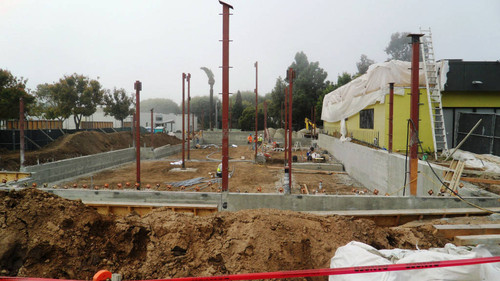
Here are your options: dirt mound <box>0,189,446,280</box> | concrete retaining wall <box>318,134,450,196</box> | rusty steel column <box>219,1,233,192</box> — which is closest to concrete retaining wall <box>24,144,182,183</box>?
dirt mound <box>0,189,446,280</box>

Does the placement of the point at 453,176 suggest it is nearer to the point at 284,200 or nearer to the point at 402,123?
the point at 284,200

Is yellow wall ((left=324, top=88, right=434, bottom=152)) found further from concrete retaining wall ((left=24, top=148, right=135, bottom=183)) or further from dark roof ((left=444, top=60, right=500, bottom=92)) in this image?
concrete retaining wall ((left=24, top=148, right=135, bottom=183))

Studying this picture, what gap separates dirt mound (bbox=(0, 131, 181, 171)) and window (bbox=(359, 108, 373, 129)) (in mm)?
19542

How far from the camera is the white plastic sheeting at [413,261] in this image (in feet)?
12.5

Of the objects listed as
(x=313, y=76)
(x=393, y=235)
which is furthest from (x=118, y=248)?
(x=313, y=76)

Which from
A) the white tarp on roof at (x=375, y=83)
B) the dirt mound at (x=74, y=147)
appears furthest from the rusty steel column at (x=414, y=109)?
the dirt mound at (x=74, y=147)

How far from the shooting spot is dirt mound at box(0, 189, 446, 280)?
5.12 meters

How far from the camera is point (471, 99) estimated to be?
673 inches

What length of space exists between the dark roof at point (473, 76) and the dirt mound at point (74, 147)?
22.0 m

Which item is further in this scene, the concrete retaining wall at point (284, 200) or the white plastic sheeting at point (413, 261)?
the concrete retaining wall at point (284, 200)

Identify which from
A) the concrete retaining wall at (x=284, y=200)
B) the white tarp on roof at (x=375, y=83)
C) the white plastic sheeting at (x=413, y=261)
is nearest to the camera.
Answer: the white plastic sheeting at (x=413, y=261)

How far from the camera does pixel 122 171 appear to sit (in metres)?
20.8

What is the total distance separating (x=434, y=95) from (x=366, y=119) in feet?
19.5

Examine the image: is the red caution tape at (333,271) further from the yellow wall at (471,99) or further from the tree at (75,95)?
the tree at (75,95)
